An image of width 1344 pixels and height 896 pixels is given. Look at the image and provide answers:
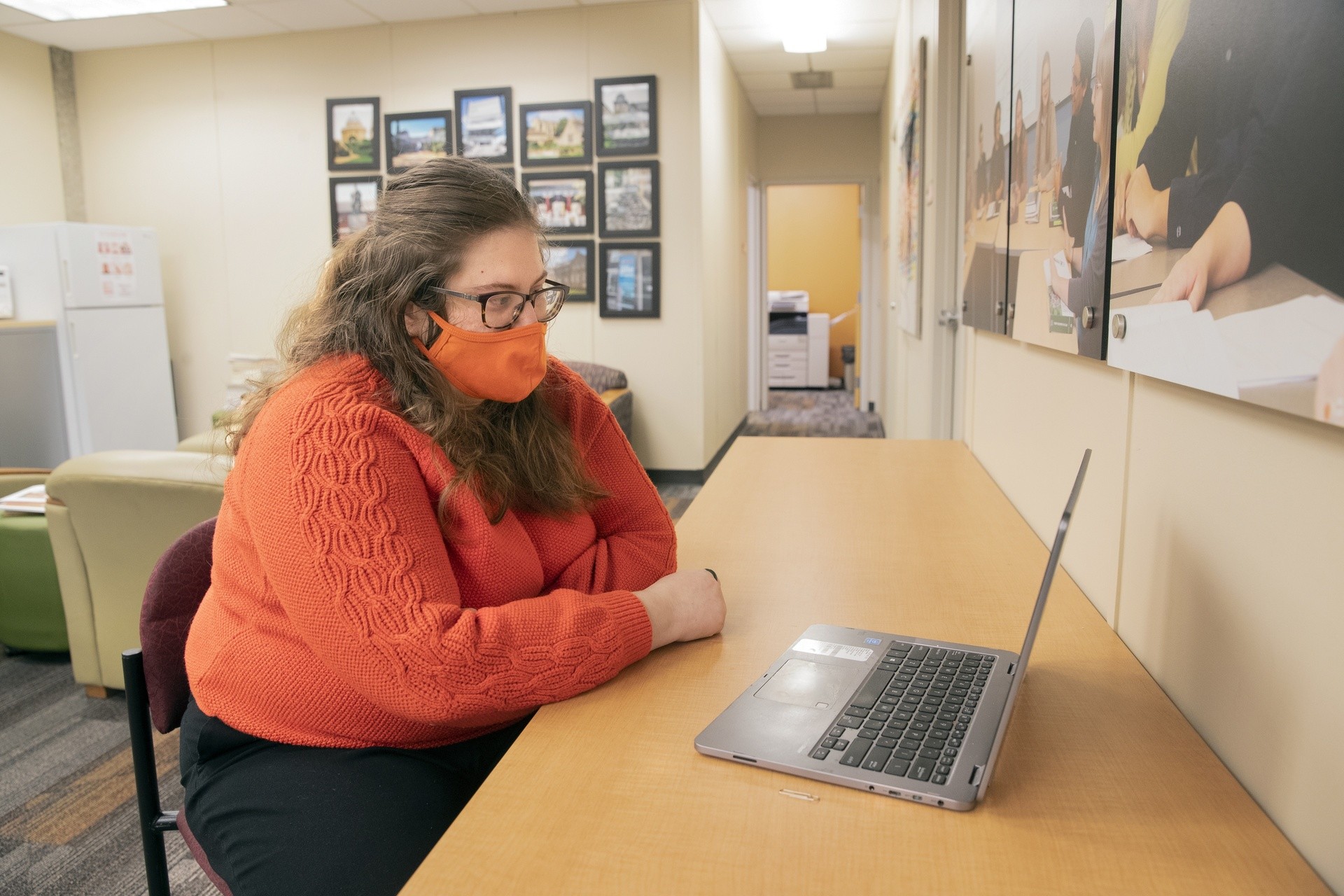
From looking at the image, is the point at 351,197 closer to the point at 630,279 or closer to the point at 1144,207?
the point at 630,279

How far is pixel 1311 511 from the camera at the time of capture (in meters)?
0.67

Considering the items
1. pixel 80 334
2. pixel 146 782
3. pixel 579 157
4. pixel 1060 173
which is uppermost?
pixel 579 157

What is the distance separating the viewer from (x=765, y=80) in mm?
6672

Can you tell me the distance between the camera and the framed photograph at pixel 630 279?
206 inches

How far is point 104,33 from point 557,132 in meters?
Result: 2.76

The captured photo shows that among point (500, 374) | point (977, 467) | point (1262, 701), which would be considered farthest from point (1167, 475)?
point (977, 467)

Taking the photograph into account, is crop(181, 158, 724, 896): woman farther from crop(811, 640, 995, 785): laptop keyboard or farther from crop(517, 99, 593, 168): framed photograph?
crop(517, 99, 593, 168): framed photograph

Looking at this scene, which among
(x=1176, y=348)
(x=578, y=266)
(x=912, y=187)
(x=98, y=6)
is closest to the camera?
(x=1176, y=348)

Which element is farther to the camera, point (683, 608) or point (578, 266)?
point (578, 266)

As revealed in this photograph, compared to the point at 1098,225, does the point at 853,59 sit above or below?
above

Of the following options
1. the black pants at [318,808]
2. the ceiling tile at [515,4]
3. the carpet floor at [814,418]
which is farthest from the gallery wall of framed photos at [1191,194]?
the carpet floor at [814,418]

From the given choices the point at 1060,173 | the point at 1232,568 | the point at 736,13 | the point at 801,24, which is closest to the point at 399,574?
the point at 1232,568

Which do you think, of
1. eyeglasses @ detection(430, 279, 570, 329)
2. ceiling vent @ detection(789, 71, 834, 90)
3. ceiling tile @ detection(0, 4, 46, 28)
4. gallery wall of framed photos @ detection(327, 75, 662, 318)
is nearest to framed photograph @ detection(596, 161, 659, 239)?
gallery wall of framed photos @ detection(327, 75, 662, 318)

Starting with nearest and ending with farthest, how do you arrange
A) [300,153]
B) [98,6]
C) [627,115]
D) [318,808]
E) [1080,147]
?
[318,808] < [1080,147] < [98,6] < [627,115] < [300,153]
